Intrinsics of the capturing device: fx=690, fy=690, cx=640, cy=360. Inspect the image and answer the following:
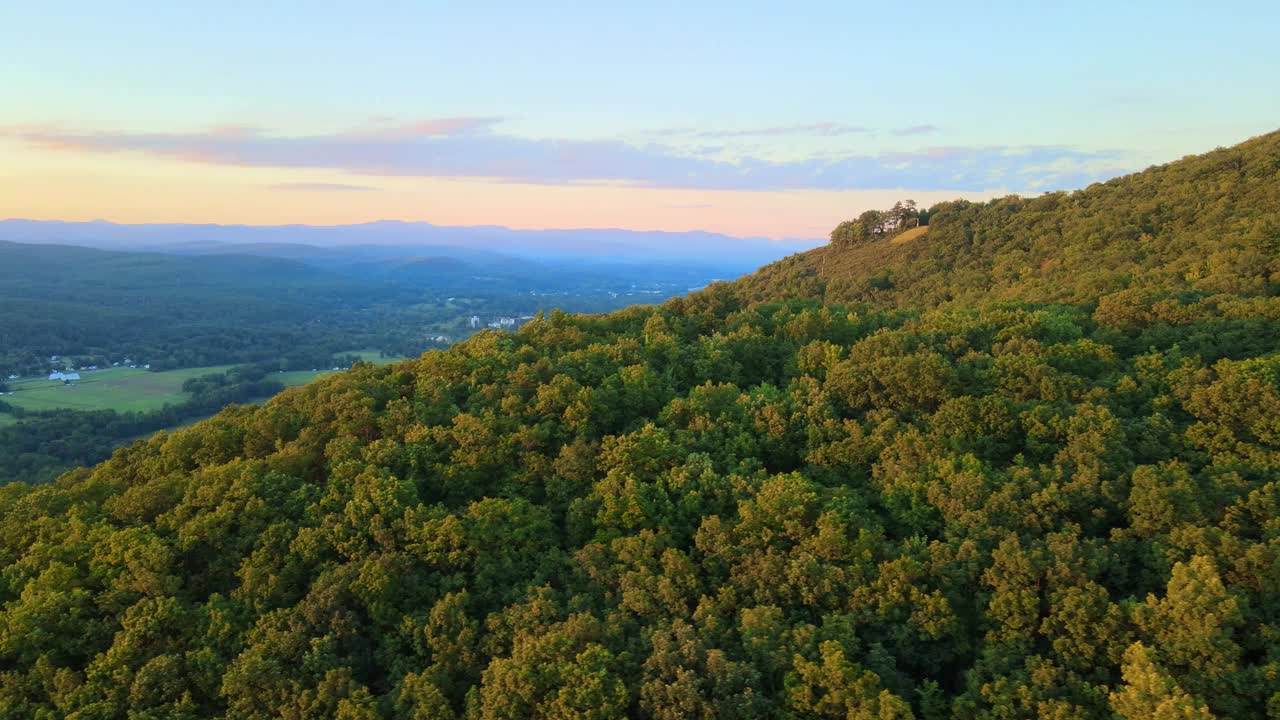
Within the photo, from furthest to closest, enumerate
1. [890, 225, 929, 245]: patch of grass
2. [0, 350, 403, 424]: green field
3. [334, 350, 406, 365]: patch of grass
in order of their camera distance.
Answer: [334, 350, 406, 365]: patch of grass < [0, 350, 403, 424]: green field < [890, 225, 929, 245]: patch of grass

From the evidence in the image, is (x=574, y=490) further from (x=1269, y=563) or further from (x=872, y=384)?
(x=1269, y=563)

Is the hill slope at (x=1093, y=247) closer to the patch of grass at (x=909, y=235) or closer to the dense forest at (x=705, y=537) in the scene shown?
the patch of grass at (x=909, y=235)

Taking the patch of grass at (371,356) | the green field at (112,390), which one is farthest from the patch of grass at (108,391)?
the patch of grass at (371,356)

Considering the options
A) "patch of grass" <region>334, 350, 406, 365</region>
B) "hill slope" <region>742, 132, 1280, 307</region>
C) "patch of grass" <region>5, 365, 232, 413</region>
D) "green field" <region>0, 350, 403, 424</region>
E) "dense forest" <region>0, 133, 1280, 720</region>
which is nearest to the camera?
"dense forest" <region>0, 133, 1280, 720</region>

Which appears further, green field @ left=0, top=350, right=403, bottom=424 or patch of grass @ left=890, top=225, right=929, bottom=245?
green field @ left=0, top=350, right=403, bottom=424

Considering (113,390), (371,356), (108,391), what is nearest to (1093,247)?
(108,391)

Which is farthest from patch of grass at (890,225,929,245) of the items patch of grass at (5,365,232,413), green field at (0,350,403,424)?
patch of grass at (5,365,232,413)

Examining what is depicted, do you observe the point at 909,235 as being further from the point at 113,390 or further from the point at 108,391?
the point at 113,390

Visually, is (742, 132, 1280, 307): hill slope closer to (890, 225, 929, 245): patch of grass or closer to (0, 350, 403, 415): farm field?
(890, 225, 929, 245): patch of grass

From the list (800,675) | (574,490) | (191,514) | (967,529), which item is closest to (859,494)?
(967,529)

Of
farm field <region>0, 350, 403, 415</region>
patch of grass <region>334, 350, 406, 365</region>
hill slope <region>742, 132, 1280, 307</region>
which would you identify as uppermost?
hill slope <region>742, 132, 1280, 307</region>
